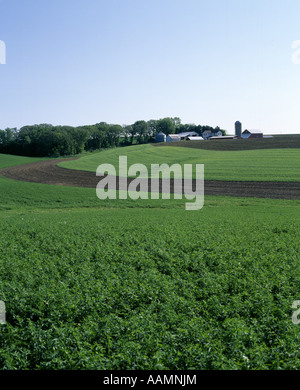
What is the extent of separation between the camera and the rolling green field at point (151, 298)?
7.71 m

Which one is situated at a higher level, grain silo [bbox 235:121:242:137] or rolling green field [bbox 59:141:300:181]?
grain silo [bbox 235:121:242:137]

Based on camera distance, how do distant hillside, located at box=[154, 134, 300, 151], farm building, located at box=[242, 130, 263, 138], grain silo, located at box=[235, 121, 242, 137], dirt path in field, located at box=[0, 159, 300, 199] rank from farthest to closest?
grain silo, located at box=[235, 121, 242, 137]
farm building, located at box=[242, 130, 263, 138]
distant hillside, located at box=[154, 134, 300, 151]
dirt path in field, located at box=[0, 159, 300, 199]

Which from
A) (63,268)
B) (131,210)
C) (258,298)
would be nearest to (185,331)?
(258,298)

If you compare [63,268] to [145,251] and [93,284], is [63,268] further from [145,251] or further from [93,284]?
[145,251]

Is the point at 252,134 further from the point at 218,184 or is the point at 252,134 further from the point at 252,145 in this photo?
the point at 218,184

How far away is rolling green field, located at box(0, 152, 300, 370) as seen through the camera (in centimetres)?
771

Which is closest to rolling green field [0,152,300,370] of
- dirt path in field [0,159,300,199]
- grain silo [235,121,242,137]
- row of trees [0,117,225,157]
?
dirt path in field [0,159,300,199]

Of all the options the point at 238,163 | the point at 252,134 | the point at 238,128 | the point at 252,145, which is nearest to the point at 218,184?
the point at 238,163

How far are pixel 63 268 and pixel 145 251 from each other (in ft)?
14.3

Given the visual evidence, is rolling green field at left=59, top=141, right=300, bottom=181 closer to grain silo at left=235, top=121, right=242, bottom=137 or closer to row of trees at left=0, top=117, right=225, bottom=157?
row of trees at left=0, top=117, right=225, bottom=157

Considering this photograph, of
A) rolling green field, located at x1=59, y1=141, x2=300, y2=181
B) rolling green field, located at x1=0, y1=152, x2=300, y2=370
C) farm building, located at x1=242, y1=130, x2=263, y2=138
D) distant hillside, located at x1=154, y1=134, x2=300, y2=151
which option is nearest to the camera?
rolling green field, located at x1=0, y1=152, x2=300, y2=370

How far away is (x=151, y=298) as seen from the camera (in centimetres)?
1071
